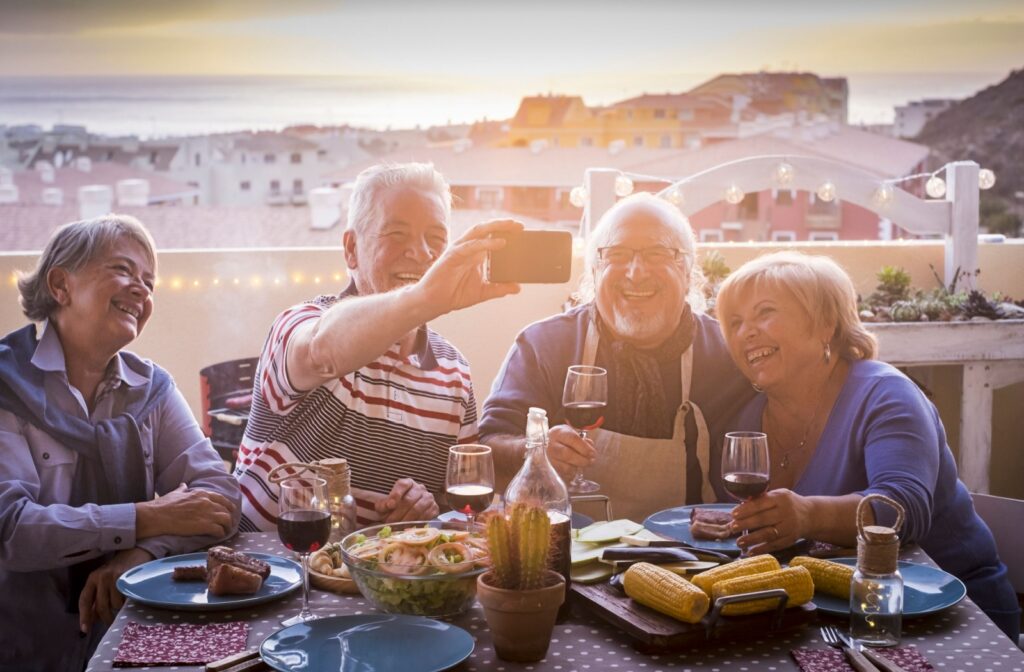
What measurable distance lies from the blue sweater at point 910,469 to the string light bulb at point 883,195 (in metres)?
2.77

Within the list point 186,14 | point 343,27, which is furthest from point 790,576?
point 186,14

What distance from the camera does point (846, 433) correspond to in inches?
93.7

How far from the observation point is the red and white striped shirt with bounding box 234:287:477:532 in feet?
7.99

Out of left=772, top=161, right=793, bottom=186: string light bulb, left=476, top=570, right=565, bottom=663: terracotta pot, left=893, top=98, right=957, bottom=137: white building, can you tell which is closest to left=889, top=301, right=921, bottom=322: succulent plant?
left=772, top=161, right=793, bottom=186: string light bulb

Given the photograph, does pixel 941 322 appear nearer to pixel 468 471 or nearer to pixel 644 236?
pixel 644 236

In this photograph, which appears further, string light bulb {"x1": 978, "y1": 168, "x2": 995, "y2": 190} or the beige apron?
string light bulb {"x1": 978, "y1": 168, "x2": 995, "y2": 190}

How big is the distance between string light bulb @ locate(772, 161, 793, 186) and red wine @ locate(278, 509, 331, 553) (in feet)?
12.0

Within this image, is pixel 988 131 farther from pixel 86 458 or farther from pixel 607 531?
pixel 86 458

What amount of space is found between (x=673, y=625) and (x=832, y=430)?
93cm

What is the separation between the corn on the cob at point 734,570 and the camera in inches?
67.1

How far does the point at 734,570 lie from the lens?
1.74 m

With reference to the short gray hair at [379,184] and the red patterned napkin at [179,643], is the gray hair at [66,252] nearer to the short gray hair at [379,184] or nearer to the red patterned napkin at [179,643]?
the short gray hair at [379,184]

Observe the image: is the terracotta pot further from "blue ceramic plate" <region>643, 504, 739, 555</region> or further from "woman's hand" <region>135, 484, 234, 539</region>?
"woman's hand" <region>135, 484, 234, 539</region>

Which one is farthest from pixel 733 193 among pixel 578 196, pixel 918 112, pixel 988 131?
pixel 988 131
